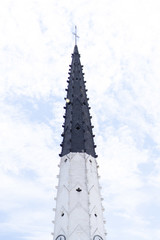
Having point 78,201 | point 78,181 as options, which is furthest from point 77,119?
point 78,201

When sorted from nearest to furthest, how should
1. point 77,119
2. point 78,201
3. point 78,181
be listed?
point 78,201, point 78,181, point 77,119

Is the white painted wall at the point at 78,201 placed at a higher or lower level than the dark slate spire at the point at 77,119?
lower

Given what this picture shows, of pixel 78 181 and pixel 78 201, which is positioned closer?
pixel 78 201

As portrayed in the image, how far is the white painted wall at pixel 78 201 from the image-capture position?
2598 cm

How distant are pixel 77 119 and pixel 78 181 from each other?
8504mm

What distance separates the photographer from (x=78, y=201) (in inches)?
1080

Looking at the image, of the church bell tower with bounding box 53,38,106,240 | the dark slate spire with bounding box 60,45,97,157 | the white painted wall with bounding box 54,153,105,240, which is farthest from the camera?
the dark slate spire with bounding box 60,45,97,157

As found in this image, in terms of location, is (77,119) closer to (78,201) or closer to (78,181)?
(78,181)

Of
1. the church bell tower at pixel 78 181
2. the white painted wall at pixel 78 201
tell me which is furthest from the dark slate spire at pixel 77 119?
the white painted wall at pixel 78 201

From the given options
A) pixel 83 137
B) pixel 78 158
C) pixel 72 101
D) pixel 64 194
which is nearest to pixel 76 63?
pixel 72 101

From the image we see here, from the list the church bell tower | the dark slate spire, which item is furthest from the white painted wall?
the dark slate spire

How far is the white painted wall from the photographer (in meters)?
26.0

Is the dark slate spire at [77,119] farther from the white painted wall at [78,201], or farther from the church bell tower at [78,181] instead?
the white painted wall at [78,201]

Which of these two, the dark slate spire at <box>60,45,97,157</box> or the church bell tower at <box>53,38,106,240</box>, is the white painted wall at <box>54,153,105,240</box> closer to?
the church bell tower at <box>53,38,106,240</box>
